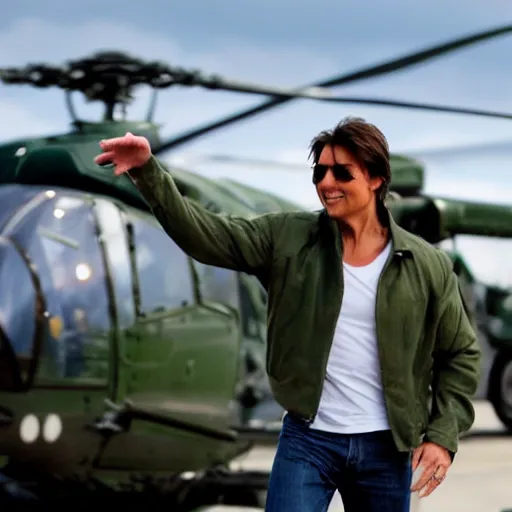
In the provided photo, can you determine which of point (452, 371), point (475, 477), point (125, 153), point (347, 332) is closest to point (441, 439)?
point (452, 371)

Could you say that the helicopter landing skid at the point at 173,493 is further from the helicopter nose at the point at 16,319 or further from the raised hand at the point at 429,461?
the raised hand at the point at 429,461

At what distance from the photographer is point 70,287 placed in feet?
20.1

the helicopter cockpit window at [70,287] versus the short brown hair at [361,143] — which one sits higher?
the short brown hair at [361,143]

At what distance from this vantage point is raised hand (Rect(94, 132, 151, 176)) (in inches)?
96.3

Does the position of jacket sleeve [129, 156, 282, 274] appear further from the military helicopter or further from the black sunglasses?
the military helicopter

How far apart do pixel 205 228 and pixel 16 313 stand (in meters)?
3.44

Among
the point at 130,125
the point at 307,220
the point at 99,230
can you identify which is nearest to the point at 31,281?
the point at 99,230

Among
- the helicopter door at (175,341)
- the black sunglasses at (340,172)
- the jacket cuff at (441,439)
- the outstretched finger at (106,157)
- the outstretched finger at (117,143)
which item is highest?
the outstretched finger at (117,143)

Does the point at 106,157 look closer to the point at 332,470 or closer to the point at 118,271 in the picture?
the point at 332,470

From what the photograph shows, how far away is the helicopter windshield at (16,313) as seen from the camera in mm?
5766

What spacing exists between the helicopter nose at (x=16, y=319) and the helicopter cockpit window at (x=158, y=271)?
2.57 feet

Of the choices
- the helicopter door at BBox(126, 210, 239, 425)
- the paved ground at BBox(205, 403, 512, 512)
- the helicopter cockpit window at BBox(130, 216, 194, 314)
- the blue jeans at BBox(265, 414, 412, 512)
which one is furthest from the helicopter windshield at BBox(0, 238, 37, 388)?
the blue jeans at BBox(265, 414, 412, 512)

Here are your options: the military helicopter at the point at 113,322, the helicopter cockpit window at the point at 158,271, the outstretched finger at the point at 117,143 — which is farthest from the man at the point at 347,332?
the helicopter cockpit window at the point at 158,271

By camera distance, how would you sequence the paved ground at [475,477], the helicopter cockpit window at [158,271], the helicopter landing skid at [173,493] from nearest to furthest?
1. the helicopter landing skid at [173,493]
2. the helicopter cockpit window at [158,271]
3. the paved ground at [475,477]
